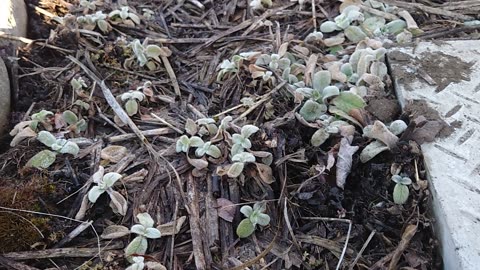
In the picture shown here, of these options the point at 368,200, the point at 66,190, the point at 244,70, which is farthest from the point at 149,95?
the point at 368,200

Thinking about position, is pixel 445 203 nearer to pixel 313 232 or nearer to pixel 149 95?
pixel 313 232

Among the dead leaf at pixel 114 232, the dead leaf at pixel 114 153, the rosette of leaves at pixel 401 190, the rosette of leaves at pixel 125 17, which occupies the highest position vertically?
the rosette of leaves at pixel 125 17

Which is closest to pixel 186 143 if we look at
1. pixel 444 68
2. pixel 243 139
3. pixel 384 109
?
pixel 243 139

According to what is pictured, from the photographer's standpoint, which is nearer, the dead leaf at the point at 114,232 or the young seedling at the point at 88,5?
the dead leaf at the point at 114,232

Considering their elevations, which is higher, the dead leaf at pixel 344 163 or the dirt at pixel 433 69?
the dirt at pixel 433 69

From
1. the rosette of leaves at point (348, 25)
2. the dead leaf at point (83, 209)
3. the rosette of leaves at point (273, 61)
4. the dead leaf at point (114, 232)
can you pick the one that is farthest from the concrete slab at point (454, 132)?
the dead leaf at point (83, 209)

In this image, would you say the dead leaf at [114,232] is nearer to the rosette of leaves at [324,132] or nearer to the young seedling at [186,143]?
the young seedling at [186,143]

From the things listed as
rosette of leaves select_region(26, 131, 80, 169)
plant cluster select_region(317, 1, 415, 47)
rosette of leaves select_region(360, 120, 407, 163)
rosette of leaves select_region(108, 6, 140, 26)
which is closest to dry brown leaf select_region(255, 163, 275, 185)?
rosette of leaves select_region(360, 120, 407, 163)
